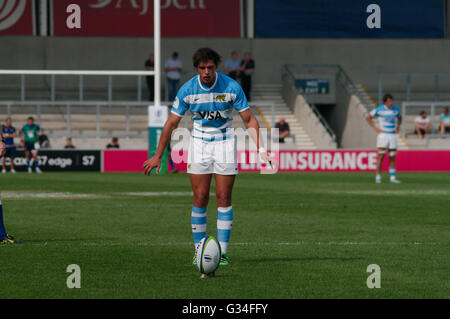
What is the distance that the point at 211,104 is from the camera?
27.2 feet

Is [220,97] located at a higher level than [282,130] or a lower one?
higher

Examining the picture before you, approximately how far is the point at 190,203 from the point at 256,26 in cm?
2230

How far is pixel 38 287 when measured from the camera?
727 centimetres

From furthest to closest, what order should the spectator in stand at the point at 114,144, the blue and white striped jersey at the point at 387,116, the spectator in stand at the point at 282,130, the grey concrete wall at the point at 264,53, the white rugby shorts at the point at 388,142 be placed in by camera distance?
the grey concrete wall at the point at 264,53 < the spectator in stand at the point at 282,130 < the spectator in stand at the point at 114,144 < the white rugby shorts at the point at 388,142 < the blue and white striped jersey at the point at 387,116

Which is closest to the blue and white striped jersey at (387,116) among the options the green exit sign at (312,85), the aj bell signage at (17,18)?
the green exit sign at (312,85)

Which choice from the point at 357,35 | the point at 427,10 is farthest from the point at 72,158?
the point at 427,10

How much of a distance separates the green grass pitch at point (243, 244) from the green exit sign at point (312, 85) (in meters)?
18.0

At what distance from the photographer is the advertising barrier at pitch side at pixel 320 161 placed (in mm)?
30016

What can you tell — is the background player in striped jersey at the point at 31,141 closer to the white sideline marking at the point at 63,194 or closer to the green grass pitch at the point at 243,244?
the green grass pitch at the point at 243,244

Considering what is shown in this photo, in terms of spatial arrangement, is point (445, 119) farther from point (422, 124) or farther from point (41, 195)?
point (41, 195)

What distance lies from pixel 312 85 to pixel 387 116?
1524cm

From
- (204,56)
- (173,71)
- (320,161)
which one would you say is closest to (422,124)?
(320,161)

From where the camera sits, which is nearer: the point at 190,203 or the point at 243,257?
the point at 243,257

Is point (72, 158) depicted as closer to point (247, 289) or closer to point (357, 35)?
point (357, 35)
